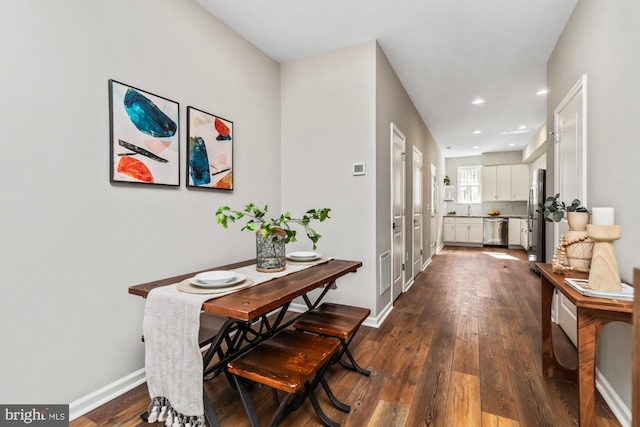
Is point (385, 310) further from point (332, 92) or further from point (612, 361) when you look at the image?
point (332, 92)

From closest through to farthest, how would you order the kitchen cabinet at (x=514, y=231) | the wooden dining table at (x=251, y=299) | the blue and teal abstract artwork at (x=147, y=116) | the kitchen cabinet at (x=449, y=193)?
the wooden dining table at (x=251, y=299) → the blue and teal abstract artwork at (x=147, y=116) → the kitchen cabinet at (x=514, y=231) → the kitchen cabinet at (x=449, y=193)

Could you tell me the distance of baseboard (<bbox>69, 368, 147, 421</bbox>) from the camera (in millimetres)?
1621

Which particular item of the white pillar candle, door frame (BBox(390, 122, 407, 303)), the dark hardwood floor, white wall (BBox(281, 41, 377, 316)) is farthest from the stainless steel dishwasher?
the white pillar candle

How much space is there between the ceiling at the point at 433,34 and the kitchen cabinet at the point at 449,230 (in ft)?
16.4

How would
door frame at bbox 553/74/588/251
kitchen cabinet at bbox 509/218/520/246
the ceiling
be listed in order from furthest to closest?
kitchen cabinet at bbox 509/218/520/246, the ceiling, door frame at bbox 553/74/588/251

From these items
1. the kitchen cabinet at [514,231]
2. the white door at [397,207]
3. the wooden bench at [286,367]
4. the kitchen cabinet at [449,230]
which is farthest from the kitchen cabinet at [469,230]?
the wooden bench at [286,367]

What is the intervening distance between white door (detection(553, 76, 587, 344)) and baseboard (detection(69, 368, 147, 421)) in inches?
130

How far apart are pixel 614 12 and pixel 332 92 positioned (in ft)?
6.87

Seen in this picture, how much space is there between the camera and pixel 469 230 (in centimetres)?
869

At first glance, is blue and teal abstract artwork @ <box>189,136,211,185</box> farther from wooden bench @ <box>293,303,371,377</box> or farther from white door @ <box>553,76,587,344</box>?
white door @ <box>553,76,587,344</box>

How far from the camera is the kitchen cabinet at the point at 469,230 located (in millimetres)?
8547

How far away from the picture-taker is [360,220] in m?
2.96

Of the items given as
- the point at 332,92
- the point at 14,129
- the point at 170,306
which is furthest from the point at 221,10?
the point at 170,306

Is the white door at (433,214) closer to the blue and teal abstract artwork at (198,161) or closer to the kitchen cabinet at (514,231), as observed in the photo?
the kitchen cabinet at (514,231)
